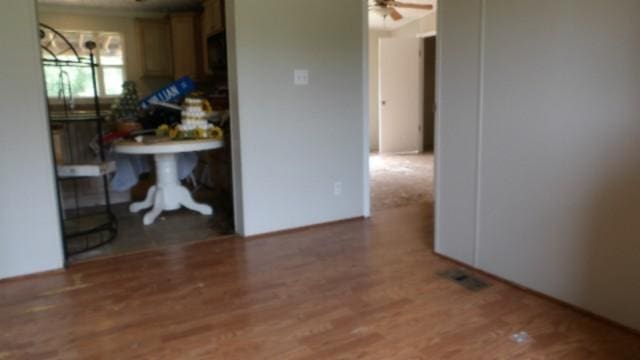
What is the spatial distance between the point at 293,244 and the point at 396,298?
1.16m

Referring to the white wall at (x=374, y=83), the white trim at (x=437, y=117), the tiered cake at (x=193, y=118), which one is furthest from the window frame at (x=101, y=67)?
the white trim at (x=437, y=117)

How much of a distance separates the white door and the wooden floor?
5.19 m

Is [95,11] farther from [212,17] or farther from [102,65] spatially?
[212,17]

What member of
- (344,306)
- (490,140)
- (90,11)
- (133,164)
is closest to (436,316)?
(344,306)

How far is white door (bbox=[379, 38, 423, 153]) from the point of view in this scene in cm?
820

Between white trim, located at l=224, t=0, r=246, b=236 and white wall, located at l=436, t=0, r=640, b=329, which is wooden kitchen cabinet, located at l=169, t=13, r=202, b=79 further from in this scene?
white wall, located at l=436, t=0, r=640, b=329

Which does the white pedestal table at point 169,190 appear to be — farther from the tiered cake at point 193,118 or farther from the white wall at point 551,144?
the white wall at point 551,144

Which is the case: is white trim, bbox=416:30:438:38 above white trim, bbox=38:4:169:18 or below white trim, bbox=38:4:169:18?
below

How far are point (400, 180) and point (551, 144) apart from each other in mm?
3514

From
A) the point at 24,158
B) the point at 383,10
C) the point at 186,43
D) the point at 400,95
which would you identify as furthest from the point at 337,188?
the point at 400,95

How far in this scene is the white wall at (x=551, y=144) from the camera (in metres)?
2.08

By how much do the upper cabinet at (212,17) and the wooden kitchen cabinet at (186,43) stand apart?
0.24 meters

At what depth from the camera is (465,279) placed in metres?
2.79

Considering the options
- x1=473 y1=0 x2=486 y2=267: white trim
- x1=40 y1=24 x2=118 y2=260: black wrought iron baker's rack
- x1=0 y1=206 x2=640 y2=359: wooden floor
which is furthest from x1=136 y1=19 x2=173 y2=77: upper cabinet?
x1=473 y1=0 x2=486 y2=267: white trim
